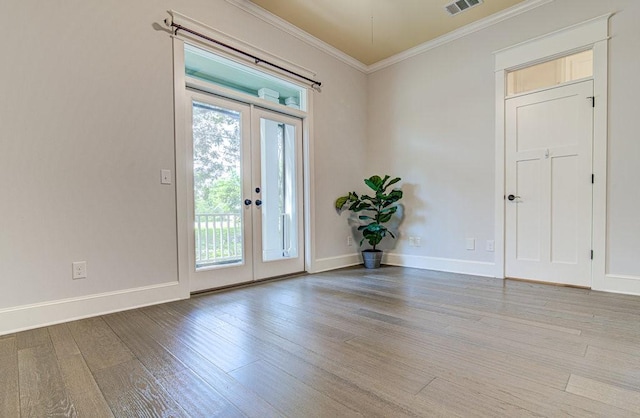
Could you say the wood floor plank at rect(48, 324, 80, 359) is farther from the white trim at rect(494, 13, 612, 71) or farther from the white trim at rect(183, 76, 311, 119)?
the white trim at rect(494, 13, 612, 71)

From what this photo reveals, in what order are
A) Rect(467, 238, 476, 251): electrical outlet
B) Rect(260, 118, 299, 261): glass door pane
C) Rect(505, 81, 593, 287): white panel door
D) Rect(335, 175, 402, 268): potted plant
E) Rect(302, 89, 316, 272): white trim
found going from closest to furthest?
Rect(505, 81, 593, 287): white panel door < Rect(260, 118, 299, 261): glass door pane < Rect(467, 238, 476, 251): electrical outlet < Rect(302, 89, 316, 272): white trim < Rect(335, 175, 402, 268): potted plant

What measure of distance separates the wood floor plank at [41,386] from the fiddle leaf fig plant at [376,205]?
3196mm

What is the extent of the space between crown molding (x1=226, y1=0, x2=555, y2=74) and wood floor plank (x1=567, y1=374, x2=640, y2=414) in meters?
3.54

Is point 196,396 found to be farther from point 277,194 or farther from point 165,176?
point 277,194

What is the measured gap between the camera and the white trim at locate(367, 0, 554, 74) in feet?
10.5

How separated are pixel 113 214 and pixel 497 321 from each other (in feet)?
9.58

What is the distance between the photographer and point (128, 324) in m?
2.09

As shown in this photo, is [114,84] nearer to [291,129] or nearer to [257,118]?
[257,118]

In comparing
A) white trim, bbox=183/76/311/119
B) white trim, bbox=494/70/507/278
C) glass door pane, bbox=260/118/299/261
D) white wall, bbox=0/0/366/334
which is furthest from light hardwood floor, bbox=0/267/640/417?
white trim, bbox=183/76/311/119

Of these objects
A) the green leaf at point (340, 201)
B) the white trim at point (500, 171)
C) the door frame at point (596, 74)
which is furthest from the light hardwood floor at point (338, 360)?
the green leaf at point (340, 201)

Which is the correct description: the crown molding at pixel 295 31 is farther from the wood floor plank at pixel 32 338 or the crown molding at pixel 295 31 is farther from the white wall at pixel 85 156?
the wood floor plank at pixel 32 338

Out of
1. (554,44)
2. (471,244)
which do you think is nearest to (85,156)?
(471,244)

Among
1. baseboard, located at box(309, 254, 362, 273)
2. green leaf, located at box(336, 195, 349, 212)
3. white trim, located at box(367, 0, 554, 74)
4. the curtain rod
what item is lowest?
baseboard, located at box(309, 254, 362, 273)

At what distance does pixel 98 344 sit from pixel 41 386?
1.42ft
